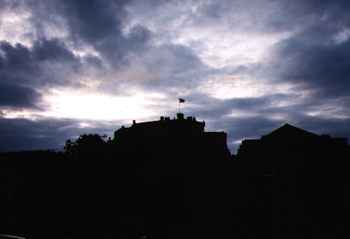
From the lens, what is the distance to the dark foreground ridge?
28.1m

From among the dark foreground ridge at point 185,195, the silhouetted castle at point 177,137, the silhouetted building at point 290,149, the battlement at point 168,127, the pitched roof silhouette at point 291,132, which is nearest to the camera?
the dark foreground ridge at point 185,195

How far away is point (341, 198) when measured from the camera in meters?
29.5

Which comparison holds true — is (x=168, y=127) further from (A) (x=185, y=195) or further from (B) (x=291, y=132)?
(B) (x=291, y=132)

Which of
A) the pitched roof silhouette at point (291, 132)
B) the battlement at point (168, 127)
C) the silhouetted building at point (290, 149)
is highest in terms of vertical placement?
the battlement at point (168, 127)

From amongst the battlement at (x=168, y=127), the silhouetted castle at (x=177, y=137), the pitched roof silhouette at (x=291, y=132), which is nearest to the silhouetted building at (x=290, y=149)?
the pitched roof silhouette at (x=291, y=132)

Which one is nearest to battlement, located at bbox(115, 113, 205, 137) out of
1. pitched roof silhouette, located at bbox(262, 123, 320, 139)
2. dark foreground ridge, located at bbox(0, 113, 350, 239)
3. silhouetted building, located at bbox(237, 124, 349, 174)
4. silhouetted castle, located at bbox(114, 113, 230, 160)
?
silhouetted castle, located at bbox(114, 113, 230, 160)

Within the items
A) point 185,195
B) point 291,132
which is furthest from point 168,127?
point 291,132

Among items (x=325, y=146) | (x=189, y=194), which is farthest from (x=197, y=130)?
(x=325, y=146)

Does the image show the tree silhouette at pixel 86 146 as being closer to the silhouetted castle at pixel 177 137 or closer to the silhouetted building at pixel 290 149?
the silhouetted castle at pixel 177 137

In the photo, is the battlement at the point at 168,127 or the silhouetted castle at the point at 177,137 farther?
the battlement at the point at 168,127

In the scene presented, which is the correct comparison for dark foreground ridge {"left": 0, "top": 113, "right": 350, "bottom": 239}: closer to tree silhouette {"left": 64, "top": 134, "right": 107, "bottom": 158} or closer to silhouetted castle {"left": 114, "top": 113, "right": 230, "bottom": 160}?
tree silhouette {"left": 64, "top": 134, "right": 107, "bottom": 158}

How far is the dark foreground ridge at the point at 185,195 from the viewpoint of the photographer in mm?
28125

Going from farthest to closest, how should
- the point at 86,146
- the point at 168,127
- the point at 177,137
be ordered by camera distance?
the point at 168,127 < the point at 177,137 < the point at 86,146

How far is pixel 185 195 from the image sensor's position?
3278cm
